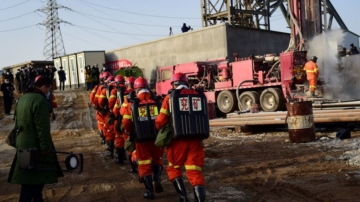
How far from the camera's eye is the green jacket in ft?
15.9

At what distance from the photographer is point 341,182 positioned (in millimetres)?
6824

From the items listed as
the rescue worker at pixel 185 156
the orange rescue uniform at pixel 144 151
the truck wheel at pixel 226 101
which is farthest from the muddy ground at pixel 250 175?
the truck wheel at pixel 226 101

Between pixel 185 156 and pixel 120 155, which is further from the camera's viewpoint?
pixel 120 155

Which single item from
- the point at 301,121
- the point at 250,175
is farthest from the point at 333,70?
the point at 250,175

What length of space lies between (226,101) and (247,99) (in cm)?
128

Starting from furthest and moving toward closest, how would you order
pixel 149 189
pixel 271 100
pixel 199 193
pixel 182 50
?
pixel 182 50 < pixel 271 100 < pixel 149 189 < pixel 199 193

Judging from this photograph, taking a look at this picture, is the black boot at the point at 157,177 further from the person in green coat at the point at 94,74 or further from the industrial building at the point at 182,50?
the person in green coat at the point at 94,74

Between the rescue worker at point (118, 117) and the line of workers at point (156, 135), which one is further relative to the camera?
the rescue worker at point (118, 117)

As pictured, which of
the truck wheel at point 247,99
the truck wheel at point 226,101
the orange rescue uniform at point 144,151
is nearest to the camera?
the orange rescue uniform at point 144,151

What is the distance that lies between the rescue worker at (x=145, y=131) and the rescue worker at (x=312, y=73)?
423 inches

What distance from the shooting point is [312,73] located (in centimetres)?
1644

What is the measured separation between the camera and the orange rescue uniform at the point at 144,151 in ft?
22.2

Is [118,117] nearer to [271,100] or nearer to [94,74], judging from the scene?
[271,100]

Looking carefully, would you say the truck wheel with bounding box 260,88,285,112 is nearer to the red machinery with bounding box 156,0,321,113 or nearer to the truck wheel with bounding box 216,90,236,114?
the red machinery with bounding box 156,0,321,113
